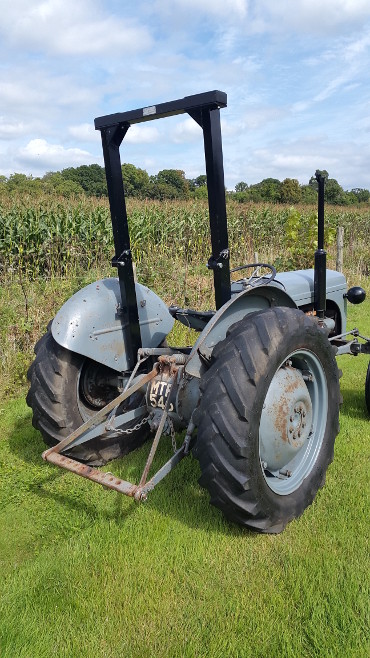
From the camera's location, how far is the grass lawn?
1881 millimetres

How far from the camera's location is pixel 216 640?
73.8 inches

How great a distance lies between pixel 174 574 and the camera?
2.23 meters

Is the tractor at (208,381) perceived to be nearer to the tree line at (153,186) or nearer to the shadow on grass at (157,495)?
the shadow on grass at (157,495)

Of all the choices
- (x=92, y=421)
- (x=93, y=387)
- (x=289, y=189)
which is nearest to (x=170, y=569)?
(x=92, y=421)

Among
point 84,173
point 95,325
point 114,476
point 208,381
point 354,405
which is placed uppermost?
point 84,173

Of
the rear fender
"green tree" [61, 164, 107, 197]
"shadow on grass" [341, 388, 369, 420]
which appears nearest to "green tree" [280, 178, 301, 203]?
"green tree" [61, 164, 107, 197]

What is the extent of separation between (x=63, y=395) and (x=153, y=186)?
41.4 feet

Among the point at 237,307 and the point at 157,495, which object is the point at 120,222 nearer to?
the point at 237,307

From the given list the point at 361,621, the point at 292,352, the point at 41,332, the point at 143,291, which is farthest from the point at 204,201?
the point at 361,621

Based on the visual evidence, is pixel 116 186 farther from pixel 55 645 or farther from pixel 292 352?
pixel 55 645

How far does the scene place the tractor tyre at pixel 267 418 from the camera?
2.08 metres

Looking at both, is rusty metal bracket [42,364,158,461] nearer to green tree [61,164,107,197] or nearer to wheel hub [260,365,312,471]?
wheel hub [260,365,312,471]

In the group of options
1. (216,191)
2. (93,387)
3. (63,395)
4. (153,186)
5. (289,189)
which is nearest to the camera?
(216,191)

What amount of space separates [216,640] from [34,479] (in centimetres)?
164
